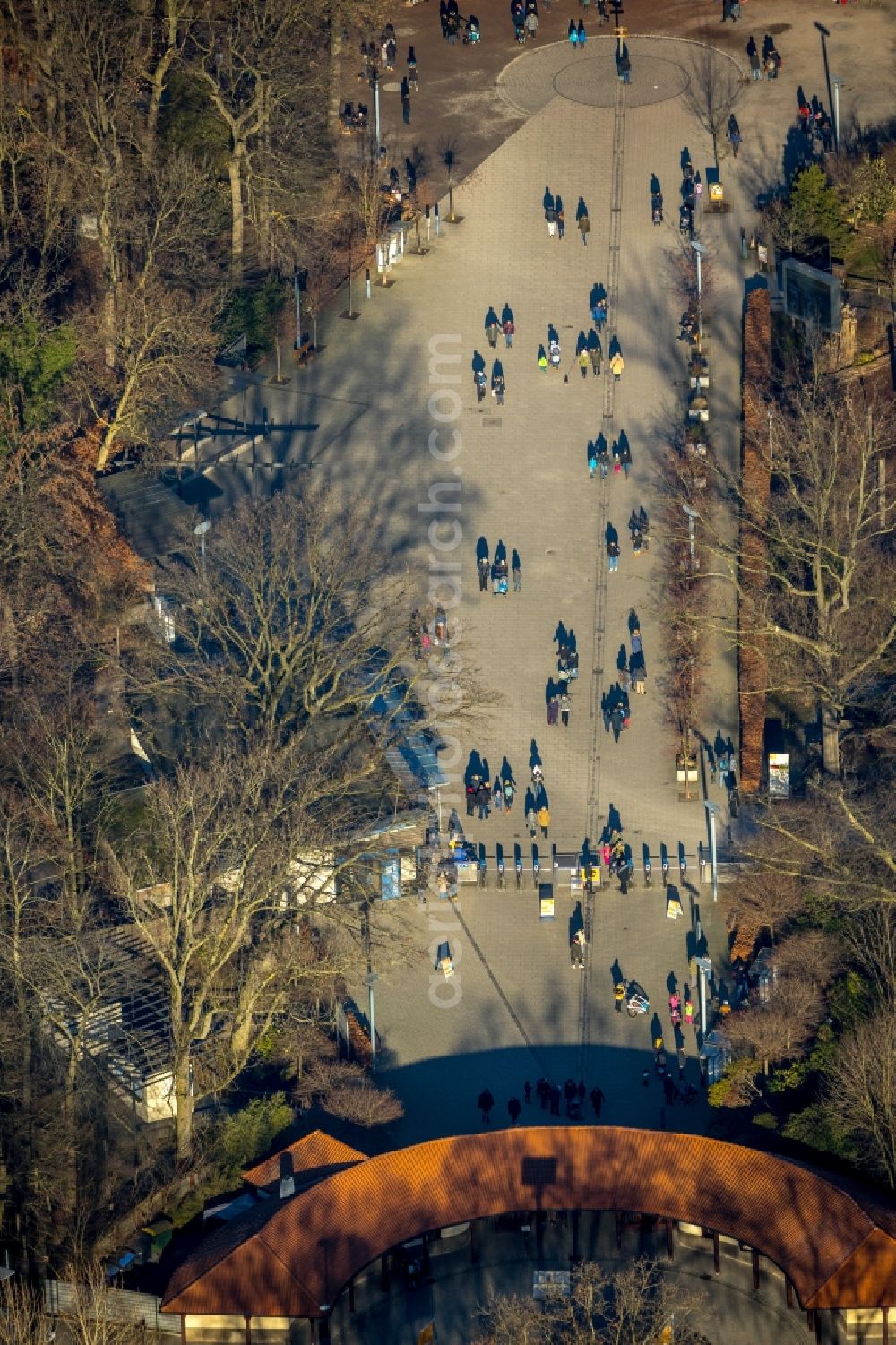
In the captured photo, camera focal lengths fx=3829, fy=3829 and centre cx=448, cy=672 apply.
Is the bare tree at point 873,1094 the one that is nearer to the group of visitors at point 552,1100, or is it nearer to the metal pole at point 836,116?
the group of visitors at point 552,1100

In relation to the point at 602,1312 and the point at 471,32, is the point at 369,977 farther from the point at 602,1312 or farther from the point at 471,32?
the point at 471,32

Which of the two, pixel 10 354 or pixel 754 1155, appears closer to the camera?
pixel 754 1155

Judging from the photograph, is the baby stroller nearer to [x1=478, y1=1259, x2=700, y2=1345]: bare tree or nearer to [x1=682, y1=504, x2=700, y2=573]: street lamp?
[x1=682, y1=504, x2=700, y2=573]: street lamp

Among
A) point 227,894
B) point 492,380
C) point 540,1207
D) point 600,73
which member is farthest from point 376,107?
point 540,1207

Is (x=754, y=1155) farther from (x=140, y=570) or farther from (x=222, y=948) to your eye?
(x=140, y=570)

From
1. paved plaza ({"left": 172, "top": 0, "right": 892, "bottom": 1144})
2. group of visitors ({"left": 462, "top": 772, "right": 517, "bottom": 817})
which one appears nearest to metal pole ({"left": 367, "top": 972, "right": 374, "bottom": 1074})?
paved plaza ({"left": 172, "top": 0, "right": 892, "bottom": 1144})

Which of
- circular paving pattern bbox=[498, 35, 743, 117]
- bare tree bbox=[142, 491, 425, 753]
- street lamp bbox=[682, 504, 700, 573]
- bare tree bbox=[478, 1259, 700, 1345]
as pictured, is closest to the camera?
bare tree bbox=[478, 1259, 700, 1345]

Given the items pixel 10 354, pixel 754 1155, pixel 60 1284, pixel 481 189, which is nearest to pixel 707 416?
pixel 481 189
